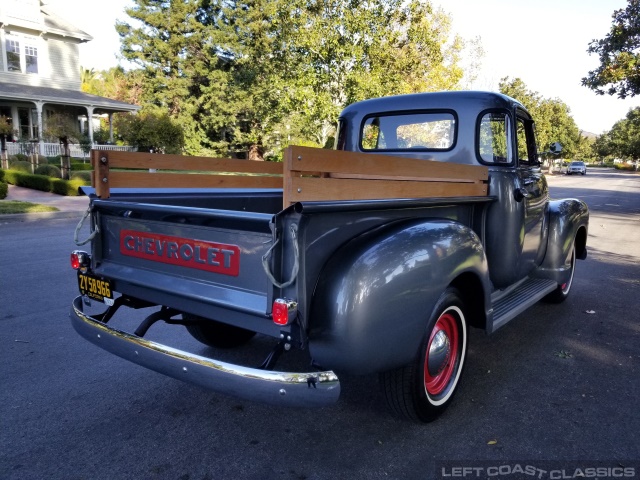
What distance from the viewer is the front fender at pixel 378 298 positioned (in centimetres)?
213

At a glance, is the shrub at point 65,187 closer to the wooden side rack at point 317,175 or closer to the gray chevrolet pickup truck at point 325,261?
the wooden side rack at point 317,175

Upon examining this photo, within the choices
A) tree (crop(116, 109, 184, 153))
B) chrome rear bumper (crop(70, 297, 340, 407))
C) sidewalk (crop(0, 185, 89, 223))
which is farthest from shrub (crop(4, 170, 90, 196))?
chrome rear bumper (crop(70, 297, 340, 407))

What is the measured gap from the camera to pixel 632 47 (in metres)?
14.6

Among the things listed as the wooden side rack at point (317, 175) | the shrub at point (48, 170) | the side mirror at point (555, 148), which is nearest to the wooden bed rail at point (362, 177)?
the wooden side rack at point (317, 175)

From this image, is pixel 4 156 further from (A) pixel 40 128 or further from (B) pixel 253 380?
(B) pixel 253 380

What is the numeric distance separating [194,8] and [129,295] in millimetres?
31924

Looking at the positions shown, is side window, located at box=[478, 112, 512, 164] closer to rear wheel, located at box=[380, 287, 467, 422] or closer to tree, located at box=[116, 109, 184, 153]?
rear wheel, located at box=[380, 287, 467, 422]

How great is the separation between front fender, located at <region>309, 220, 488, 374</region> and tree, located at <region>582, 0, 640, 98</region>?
15540mm

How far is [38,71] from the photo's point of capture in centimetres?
2431

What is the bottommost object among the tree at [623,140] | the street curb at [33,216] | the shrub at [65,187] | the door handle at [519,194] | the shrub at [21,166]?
the street curb at [33,216]

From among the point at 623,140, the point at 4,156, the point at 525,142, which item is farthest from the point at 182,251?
the point at 623,140

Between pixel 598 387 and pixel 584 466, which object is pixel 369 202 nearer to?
pixel 584 466

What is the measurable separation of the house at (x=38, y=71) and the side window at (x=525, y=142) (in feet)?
74.8

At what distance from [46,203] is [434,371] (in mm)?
12962
